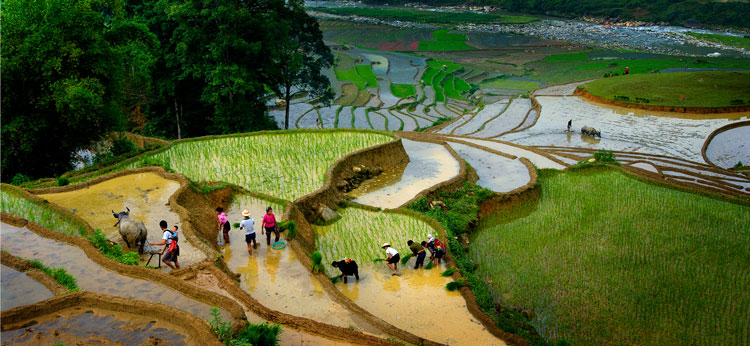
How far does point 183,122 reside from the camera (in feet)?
87.6

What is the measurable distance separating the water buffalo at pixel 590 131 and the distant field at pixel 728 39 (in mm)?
40193

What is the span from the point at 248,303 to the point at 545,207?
1086 cm

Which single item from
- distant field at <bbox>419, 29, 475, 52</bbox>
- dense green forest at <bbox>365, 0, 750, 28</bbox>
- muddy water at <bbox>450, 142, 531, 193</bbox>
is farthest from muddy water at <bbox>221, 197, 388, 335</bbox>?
dense green forest at <bbox>365, 0, 750, 28</bbox>

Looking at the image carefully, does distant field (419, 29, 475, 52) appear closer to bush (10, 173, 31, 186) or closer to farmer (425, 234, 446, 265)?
bush (10, 173, 31, 186)

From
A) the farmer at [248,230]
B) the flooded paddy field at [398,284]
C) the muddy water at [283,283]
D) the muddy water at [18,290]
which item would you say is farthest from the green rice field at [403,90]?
the muddy water at [18,290]

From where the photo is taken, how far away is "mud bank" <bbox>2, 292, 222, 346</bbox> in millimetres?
7633

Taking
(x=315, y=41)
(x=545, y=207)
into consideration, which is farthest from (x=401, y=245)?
(x=315, y=41)

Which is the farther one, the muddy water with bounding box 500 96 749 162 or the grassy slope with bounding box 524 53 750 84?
the grassy slope with bounding box 524 53 750 84

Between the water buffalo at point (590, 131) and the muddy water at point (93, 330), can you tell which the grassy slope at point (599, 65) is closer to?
the water buffalo at point (590, 131)

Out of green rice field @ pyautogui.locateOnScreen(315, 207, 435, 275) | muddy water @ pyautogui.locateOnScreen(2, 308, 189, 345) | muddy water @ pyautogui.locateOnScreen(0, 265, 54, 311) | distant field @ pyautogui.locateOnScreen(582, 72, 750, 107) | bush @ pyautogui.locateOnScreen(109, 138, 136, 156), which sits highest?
distant field @ pyautogui.locateOnScreen(582, 72, 750, 107)

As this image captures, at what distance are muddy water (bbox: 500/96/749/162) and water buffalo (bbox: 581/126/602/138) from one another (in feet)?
1.11

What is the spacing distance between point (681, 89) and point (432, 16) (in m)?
58.0

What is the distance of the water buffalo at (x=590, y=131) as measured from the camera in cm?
2866

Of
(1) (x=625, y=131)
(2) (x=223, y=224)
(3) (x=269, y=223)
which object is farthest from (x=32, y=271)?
(1) (x=625, y=131)
